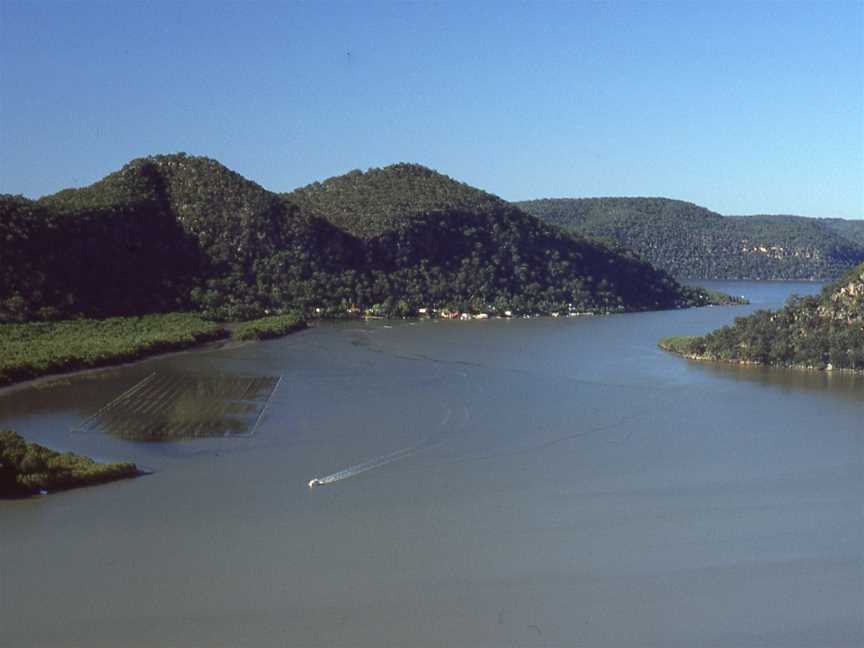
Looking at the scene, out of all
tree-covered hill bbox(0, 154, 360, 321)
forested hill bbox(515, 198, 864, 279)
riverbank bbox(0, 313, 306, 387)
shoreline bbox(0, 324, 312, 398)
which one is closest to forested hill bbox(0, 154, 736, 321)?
tree-covered hill bbox(0, 154, 360, 321)

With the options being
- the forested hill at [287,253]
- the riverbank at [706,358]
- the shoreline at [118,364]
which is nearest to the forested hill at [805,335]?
the riverbank at [706,358]

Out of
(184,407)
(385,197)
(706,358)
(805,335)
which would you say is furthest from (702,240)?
(184,407)

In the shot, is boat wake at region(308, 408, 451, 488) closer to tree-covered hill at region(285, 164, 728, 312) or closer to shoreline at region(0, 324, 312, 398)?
shoreline at region(0, 324, 312, 398)

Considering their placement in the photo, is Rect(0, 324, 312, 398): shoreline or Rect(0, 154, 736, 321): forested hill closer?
Rect(0, 324, 312, 398): shoreline

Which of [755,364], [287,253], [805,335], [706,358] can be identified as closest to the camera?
[805,335]

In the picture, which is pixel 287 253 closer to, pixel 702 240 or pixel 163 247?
pixel 163 247

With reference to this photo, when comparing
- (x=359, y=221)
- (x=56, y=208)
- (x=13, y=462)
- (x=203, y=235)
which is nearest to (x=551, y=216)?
(x=359, y=221)
